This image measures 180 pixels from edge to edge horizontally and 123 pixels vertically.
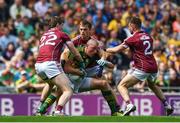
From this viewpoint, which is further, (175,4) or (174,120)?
(175,4)

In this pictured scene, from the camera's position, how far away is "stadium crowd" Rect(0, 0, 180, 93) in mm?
23047

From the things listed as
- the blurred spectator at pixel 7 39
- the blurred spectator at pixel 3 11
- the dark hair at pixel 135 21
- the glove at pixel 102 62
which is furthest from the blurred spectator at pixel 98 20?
the glove at pixel 102 62

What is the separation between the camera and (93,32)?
2405 cm

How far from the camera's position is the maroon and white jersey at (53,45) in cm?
1686

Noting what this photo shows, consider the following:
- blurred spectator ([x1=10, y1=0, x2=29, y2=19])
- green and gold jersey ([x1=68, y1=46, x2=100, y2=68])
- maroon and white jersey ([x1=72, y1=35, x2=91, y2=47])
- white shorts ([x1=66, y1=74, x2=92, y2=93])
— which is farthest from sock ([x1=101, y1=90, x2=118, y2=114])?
blurred spectator ([x1=10, y1=0, x2=29, y2=19])

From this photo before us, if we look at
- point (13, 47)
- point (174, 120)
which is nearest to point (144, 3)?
point (13, 47)

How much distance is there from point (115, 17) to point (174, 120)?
37.2 feet

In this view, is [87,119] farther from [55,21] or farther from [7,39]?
[7,39]

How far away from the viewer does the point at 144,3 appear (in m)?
28.0

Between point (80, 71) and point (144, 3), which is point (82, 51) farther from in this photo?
point (144, 3)

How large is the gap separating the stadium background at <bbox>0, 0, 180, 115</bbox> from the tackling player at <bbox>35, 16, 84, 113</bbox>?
5.17 m

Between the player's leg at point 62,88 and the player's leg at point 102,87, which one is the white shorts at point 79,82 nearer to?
the player's leg at point 102,87

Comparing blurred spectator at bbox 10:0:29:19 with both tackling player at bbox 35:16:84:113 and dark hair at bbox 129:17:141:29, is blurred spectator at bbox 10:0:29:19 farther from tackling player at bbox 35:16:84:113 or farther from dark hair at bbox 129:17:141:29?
tackling player at bbox 35:16:84:113

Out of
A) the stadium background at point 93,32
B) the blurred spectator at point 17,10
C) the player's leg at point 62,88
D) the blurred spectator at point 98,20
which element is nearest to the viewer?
the player's leg at point 62,88
